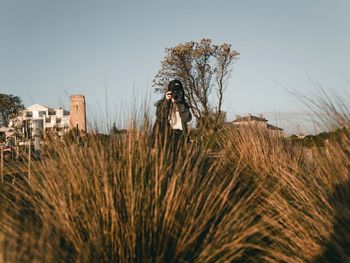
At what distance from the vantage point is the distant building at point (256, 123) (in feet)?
17.6

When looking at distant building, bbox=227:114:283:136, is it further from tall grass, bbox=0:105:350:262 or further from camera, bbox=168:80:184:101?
tall grass, bbox=0:105:350:262

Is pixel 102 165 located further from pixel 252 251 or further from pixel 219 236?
pixel 252 251

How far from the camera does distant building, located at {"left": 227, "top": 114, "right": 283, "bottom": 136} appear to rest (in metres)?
5.36

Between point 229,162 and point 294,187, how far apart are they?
1.74 meters

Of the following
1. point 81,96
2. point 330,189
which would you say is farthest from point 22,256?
point 81,96

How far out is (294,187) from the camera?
95.4 inches

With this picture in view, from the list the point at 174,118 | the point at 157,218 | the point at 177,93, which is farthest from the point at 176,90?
the point at 157,218

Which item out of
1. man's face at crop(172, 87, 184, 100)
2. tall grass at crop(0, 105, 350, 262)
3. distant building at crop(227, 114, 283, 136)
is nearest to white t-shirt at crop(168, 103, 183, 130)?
man's face at crop(172, 87, 184, 100)

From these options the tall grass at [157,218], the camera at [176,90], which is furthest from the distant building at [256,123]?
the tall grass at [157,218]

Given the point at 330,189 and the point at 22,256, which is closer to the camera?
the point at 22,256

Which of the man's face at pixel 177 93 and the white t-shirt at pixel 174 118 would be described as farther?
the man's face at pixel 177 93

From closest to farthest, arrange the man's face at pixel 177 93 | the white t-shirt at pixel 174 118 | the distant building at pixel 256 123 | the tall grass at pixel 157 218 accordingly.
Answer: the tall grass at pixel 157 218, the white t-shirt at pixel 174 118, the man's face at pixel 177 93, the distant building at pixel 256 123

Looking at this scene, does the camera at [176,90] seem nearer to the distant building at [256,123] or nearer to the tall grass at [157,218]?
the distant building at [256,123]

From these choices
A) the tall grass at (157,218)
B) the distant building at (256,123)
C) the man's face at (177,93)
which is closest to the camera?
the tall grass at (157,218)
